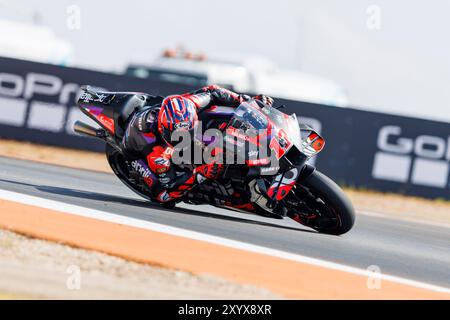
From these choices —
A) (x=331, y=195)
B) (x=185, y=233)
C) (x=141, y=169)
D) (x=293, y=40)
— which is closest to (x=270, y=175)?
(x=331, y=195)

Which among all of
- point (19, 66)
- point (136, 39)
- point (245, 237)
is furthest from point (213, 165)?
point (136, 39)

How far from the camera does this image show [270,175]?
7.74 metres

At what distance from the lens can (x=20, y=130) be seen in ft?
51.5

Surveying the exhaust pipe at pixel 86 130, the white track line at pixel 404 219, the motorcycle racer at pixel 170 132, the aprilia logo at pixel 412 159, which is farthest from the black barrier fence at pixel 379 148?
the motorcycle racer at pixel 170 132

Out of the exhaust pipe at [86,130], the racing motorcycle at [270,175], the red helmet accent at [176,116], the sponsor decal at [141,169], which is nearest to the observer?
the racing motorcycle at [270,175]

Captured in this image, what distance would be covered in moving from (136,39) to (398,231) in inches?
2448

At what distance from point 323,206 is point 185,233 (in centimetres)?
127

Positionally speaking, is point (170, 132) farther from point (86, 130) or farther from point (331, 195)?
point (331, 195)

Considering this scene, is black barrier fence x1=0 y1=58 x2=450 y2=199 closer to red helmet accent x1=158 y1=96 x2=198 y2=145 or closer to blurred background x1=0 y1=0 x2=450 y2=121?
red helmet accent x1=158 y1=96 x2=198 y2=145

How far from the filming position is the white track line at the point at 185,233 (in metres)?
7.12

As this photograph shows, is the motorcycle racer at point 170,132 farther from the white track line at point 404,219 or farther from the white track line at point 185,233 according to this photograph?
the white track line at point 404,219

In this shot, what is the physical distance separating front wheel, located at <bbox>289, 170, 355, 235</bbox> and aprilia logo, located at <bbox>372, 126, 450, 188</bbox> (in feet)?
21.5

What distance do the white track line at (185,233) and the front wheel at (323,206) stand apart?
0.65m

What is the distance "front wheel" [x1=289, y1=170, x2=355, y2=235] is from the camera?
7.73 m
